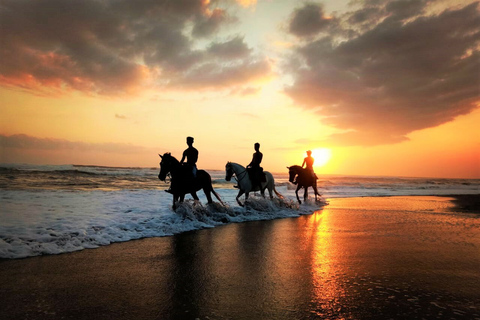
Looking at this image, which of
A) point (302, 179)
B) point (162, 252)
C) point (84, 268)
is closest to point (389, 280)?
point (162, 252)

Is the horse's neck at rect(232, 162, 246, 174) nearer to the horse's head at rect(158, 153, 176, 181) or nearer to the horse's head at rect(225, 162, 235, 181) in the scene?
the horse's head at rect(225, 162, 235, 181)

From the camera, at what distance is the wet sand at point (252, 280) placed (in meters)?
3.01

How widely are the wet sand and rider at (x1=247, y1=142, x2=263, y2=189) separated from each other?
609 centimetres

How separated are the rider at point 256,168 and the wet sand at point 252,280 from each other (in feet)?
20.0

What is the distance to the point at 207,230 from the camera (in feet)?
27.7

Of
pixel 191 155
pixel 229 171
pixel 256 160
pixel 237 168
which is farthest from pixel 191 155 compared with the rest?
pixel 256 160

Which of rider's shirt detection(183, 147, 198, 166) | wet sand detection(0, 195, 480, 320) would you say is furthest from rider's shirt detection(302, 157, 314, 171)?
wet sand detection(0, 195, 480, 320)

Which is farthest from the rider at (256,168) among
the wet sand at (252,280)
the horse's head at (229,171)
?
the wet sand at (252,280)

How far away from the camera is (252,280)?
157 inches

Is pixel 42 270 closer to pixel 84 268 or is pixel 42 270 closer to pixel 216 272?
pixel 84 268

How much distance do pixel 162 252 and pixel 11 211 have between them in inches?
247

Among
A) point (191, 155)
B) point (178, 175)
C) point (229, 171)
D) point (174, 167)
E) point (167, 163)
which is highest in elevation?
point (191, 155)

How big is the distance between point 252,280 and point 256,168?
9115 millimetres

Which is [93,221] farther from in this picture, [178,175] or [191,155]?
[191,155]
